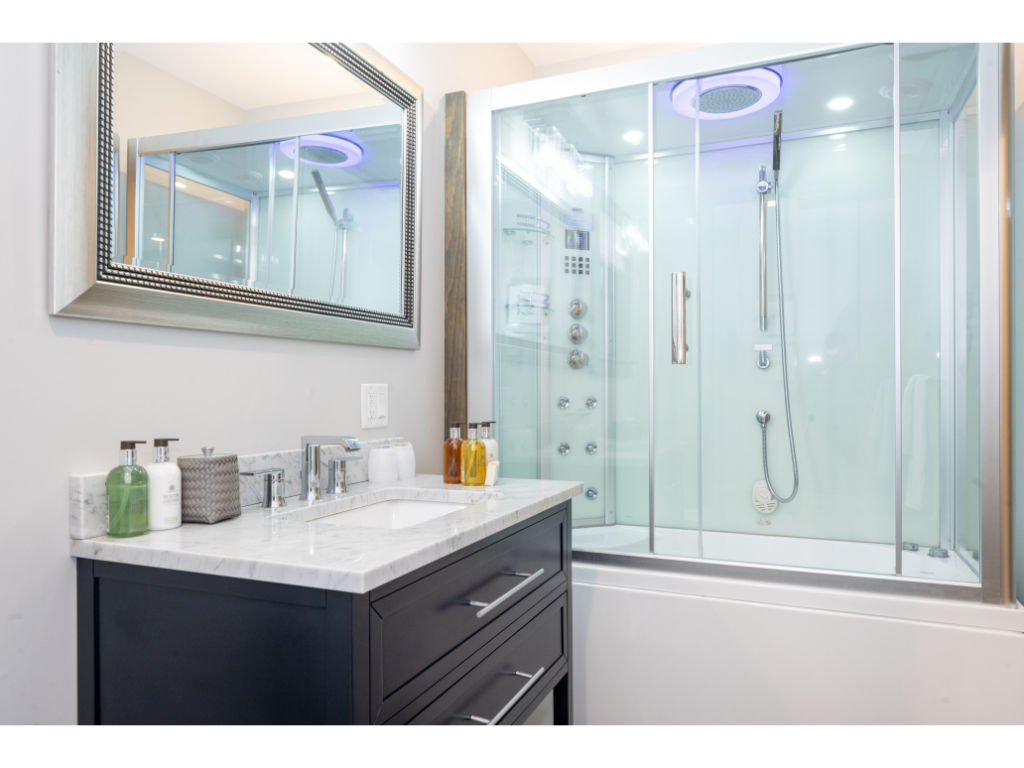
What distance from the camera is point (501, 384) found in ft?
7.68

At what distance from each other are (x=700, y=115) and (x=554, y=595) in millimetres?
1646

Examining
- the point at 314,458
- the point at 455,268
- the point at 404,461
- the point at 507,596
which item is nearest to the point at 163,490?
the point at 314,458

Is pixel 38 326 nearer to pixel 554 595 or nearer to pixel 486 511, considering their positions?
pixel 486 511

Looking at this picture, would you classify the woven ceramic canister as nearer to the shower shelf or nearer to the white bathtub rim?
the white bathtub rim

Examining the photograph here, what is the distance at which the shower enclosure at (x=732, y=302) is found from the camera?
1950 millimetres

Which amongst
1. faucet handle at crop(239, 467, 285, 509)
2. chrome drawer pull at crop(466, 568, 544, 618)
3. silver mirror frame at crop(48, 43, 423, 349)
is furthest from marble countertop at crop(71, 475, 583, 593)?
silver mirror frame at crop(48, 43, 423, 349)

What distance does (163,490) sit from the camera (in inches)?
43.4

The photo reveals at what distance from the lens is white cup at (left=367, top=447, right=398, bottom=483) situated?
1732mm

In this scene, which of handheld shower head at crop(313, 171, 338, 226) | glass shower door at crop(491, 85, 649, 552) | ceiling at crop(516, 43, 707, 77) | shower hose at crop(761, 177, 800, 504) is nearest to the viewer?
handheld shower head at crop(313, 171, 338, 226)

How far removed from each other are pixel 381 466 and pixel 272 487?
0.43 m

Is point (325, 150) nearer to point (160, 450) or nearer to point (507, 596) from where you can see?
point (160, 450)

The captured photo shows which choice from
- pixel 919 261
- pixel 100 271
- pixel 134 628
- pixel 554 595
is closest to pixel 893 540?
pixel 919 261

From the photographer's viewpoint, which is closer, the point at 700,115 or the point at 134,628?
the point at 134,628

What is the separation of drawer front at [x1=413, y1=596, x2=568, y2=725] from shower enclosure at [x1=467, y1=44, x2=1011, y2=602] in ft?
1.97
